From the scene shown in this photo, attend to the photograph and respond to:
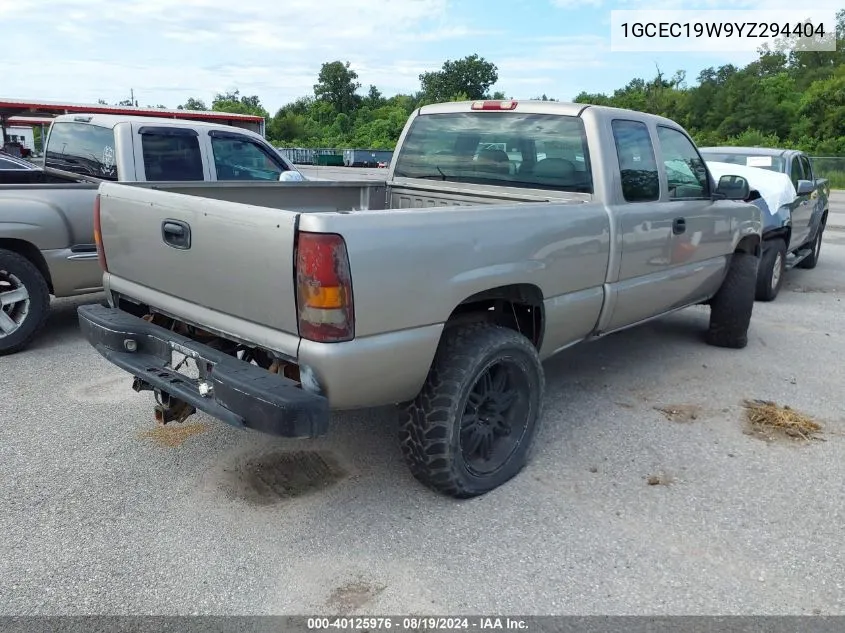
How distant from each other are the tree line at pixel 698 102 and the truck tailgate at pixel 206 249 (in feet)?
141

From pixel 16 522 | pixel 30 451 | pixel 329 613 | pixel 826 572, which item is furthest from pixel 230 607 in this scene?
pixel 826 572

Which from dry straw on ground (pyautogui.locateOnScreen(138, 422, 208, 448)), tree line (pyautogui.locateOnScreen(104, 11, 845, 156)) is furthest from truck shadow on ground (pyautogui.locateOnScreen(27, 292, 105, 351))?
tree line (pyautogui.locateOnScreen(104, 11, 845, 156))

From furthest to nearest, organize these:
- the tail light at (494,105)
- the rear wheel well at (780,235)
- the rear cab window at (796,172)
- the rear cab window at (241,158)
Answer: the rear cab window at (796,172) < the rear wheel well at (780,235) < the rear cab window at (241,158) < the tail light at (494,105)

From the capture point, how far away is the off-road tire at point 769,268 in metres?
7.42

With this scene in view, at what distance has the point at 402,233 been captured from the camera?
2.66 meters

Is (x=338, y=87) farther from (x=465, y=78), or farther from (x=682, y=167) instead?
(x=682, y=167)

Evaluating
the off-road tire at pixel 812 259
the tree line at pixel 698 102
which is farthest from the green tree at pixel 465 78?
the off-road tire at pixel 812 259

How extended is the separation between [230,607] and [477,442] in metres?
1.34

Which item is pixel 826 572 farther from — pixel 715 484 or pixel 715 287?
pixel 715 287

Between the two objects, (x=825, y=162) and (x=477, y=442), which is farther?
(x=825, y=162)

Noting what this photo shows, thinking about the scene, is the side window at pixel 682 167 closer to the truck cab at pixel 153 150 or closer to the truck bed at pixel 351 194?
the truck bed at pixel 351 194

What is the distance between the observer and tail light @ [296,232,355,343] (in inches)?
98.0

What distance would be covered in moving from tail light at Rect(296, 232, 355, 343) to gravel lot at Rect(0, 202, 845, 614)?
0.95 m

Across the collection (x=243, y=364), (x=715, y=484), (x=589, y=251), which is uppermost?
(x=589, y=251)
